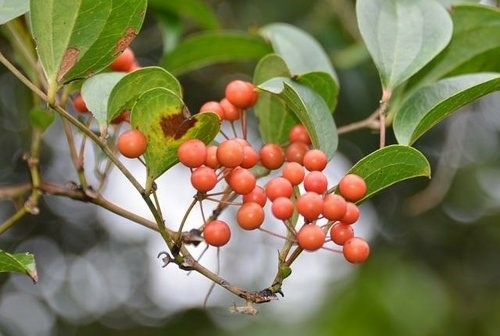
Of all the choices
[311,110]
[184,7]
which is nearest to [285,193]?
[311,110]

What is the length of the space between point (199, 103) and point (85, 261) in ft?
4.86

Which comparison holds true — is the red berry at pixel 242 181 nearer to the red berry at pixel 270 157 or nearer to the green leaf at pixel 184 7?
the red berry at pixel 270 157

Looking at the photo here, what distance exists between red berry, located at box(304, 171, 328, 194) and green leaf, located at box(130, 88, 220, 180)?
125mm

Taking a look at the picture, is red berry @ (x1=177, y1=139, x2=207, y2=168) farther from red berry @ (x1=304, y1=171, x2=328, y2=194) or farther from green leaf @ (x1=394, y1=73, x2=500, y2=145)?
green leaf @ (x1=394, y1=73, x2=500, y2=145)

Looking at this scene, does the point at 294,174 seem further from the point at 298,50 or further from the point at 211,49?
the point at 211,49

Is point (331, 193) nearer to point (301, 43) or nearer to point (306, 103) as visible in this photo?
point (306, 103)

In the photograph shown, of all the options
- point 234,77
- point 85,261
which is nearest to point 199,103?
point 234,77

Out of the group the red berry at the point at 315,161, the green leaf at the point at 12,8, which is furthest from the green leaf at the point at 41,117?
the red berry at the point at 315,161

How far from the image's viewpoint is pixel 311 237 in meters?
0.89

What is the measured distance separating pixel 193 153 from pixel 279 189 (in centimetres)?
12

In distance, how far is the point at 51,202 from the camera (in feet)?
12.3

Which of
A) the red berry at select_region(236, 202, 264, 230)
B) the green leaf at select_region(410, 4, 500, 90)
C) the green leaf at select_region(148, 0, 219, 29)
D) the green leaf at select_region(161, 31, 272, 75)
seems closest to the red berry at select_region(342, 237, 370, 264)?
the red berry at select_region(236, 202, 264, 230)

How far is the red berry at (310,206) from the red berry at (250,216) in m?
0.05

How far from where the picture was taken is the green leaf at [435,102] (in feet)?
3.30
